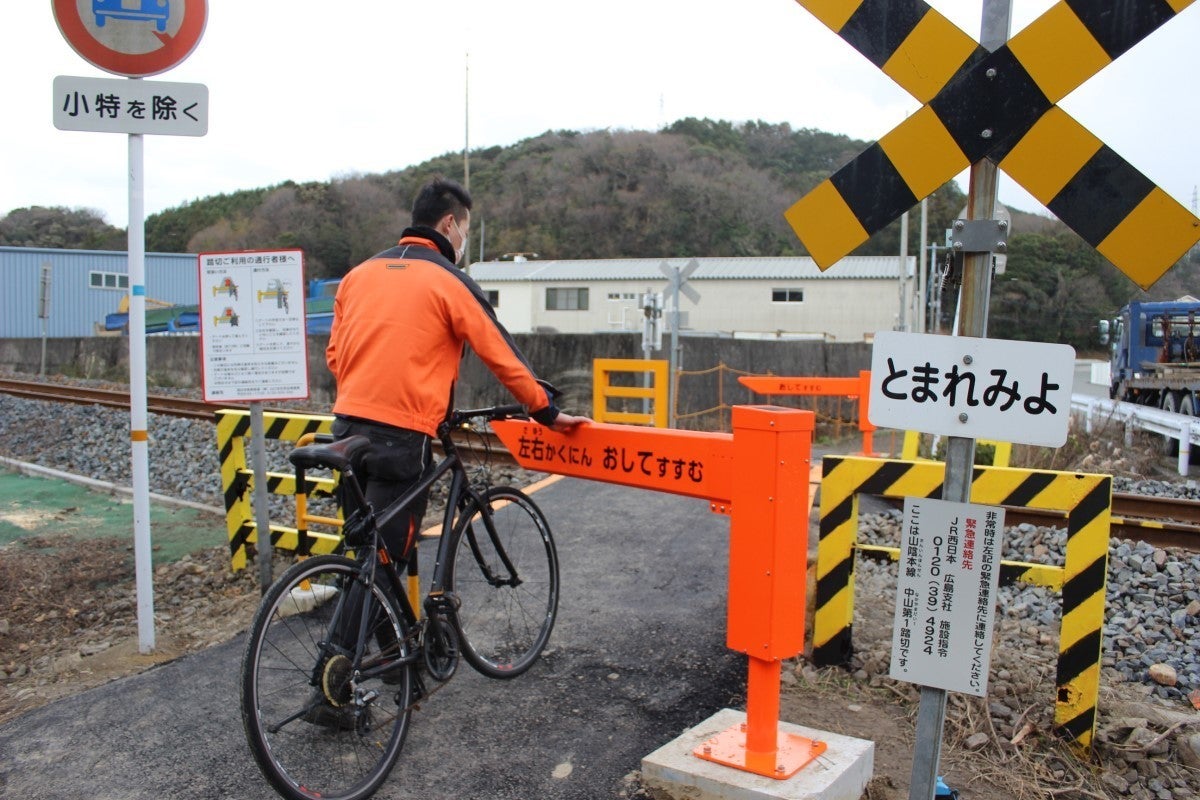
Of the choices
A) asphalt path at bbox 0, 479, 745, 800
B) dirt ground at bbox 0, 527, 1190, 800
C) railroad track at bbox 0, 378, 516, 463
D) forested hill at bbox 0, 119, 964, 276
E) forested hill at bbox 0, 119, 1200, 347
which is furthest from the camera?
forested hill at bbox 0, 119, 964, 276

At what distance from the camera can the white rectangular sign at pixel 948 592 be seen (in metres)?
2.45

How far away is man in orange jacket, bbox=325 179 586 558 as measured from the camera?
3502 millimetres

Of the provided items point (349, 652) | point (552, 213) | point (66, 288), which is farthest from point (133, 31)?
point (552, 213)

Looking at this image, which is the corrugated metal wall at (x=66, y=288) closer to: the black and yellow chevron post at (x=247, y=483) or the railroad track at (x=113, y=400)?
the railroad track at (x=113, y=400)

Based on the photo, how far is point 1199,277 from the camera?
44.1 ft

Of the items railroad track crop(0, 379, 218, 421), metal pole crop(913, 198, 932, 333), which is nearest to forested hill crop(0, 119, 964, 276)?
metal pole crop(913, 198, 932, 333)

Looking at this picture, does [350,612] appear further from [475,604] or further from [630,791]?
[475,604]

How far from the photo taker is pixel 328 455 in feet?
10.3

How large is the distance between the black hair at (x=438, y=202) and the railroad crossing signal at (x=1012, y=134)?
5.66ft

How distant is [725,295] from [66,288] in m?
30.1

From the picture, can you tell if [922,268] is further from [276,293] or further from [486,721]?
[486,721]

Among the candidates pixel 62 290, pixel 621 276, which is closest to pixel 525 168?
pixel 621 276

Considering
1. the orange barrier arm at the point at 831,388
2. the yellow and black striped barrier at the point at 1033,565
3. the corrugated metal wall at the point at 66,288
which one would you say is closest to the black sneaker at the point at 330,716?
the yellow and black striped barrier at the point at 1033,565

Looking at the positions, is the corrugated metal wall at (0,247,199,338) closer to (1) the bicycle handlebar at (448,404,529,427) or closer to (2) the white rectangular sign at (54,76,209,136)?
(2) the white rectangular sign at (54,76,209,136)
